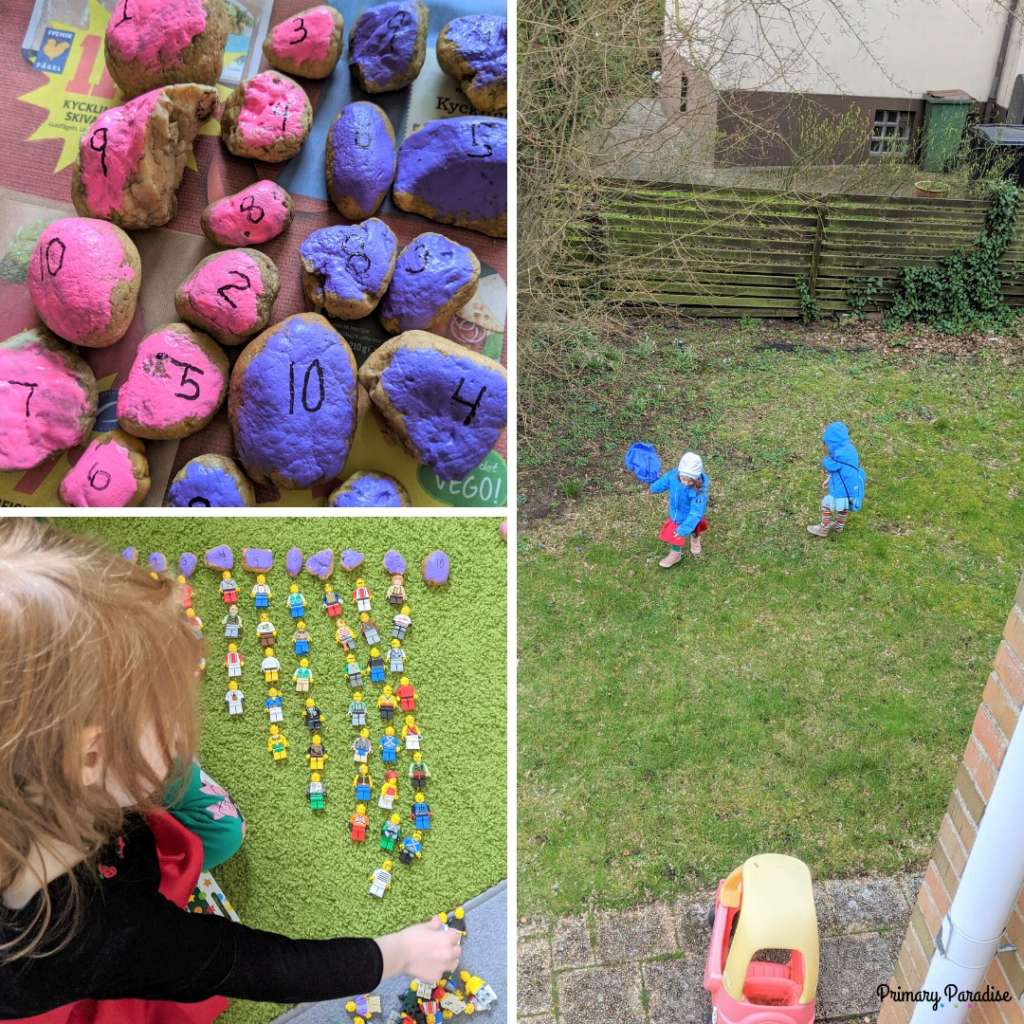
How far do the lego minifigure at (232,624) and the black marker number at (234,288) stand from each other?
95 centimetres

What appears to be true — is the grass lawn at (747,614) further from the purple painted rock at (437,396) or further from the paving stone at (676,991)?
the purple painted rock at (437,396)

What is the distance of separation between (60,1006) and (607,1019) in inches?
80.7

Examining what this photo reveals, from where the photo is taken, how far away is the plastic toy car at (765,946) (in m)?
2.92

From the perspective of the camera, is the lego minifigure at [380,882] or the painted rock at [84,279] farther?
the lego minifigure at [380,882]

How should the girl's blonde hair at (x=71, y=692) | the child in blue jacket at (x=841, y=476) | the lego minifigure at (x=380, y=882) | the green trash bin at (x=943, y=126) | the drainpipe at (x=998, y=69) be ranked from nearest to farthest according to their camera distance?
the girl's blonde hair at (x=71, y=692) → the lego minifigure at (x=380, y=882) → the child in blue jacket at (x=841, y=476) → the green trash bin at (x=943, y=126) → the drainpipe at (x=998, y=69)

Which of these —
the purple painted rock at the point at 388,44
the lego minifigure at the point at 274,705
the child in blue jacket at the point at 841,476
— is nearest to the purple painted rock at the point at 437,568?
the lego minifigure at the point at 274,705

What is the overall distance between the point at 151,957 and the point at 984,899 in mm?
1558

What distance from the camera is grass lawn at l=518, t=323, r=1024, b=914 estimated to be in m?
3.85

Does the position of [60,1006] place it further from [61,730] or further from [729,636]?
[729,636]

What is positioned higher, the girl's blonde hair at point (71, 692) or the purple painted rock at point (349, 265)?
the purple painted rock at point (349, 265)

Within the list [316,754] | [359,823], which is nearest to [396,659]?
[316,754]

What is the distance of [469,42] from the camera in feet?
8.42

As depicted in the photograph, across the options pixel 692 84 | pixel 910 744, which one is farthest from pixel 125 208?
pixel 692 84

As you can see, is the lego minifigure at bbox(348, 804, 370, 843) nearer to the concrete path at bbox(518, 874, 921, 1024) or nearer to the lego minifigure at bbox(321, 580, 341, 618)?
the lego minifigure at bbox(321, 580, 341, 618)
